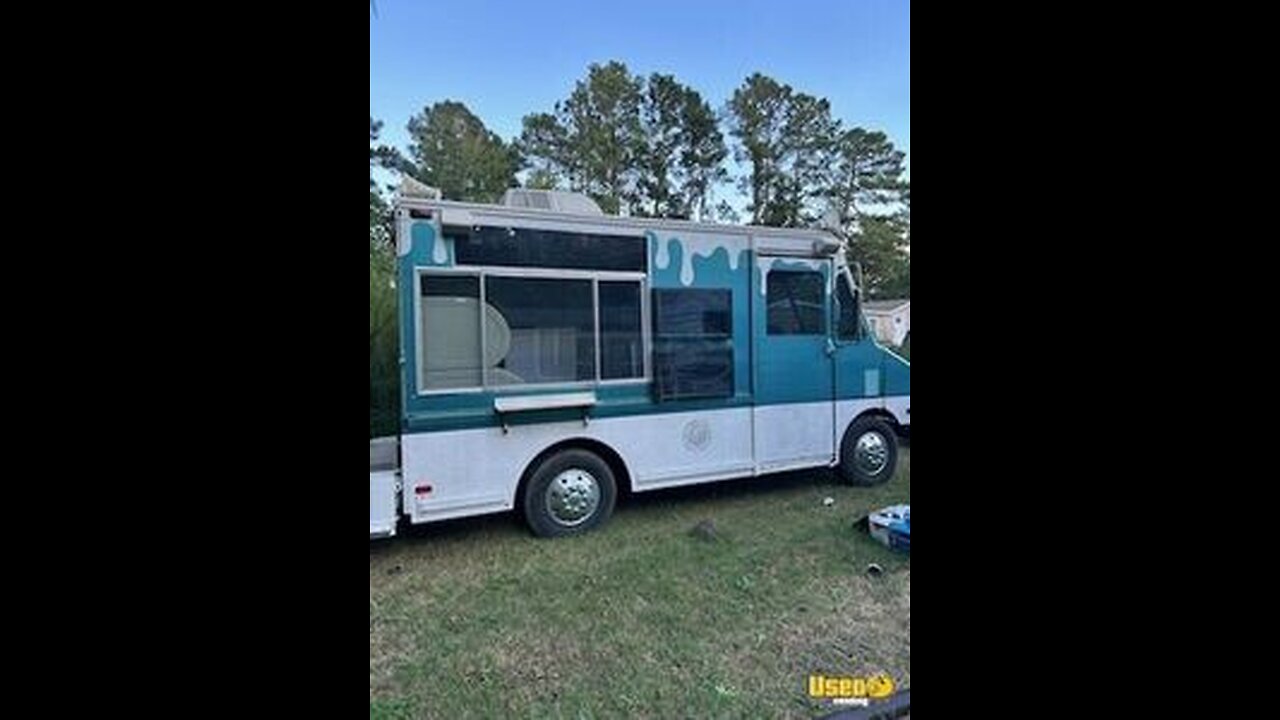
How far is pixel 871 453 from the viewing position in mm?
4637

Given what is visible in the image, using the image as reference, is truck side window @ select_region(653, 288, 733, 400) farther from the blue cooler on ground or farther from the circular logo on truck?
the blue cooler on ground

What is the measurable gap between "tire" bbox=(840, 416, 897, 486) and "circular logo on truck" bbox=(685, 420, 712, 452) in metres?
1.06

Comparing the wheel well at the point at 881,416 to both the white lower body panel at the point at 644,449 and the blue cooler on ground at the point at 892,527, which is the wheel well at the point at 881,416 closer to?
the white lower body panel at the point at 644,449

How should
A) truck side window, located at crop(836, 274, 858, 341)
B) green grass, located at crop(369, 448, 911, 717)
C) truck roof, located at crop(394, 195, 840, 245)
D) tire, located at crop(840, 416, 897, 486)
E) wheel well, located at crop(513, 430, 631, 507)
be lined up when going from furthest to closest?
1. tire, located at crop(840, 416, 897, 486)
2. truck side window, located at crop(836, 274, 858, 341)
3. wheel well, located at crop(513, 430, 631, 507)
4. truck roof, located at crop(394, 195, 840, 245)
5. green grass, located at crop(369, 448, 911, 717)

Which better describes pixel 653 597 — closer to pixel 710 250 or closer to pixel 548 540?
pixel 548 540

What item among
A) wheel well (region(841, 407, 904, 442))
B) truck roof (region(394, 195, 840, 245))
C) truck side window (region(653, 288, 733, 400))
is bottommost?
wheel well (region(841, 407, 904, 442))

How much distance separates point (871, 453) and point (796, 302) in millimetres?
1187

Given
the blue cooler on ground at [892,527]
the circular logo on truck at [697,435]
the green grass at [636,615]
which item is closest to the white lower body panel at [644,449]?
the circular logo on truck at [697,435]

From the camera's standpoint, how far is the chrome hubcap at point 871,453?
4.59 meters

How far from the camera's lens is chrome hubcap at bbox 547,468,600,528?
3717 millimetres

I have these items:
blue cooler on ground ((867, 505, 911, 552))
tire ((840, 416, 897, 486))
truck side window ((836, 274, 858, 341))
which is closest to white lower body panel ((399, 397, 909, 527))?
tire ((840, 416, 897, 486))

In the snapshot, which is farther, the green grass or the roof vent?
the roof vent

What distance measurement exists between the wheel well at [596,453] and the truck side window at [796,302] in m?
1.22

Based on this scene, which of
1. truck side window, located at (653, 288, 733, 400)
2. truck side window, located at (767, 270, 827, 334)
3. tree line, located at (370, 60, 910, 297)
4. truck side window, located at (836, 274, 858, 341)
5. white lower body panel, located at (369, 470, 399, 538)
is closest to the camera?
white lower body panel, located at (369, 470, 399, 538)
